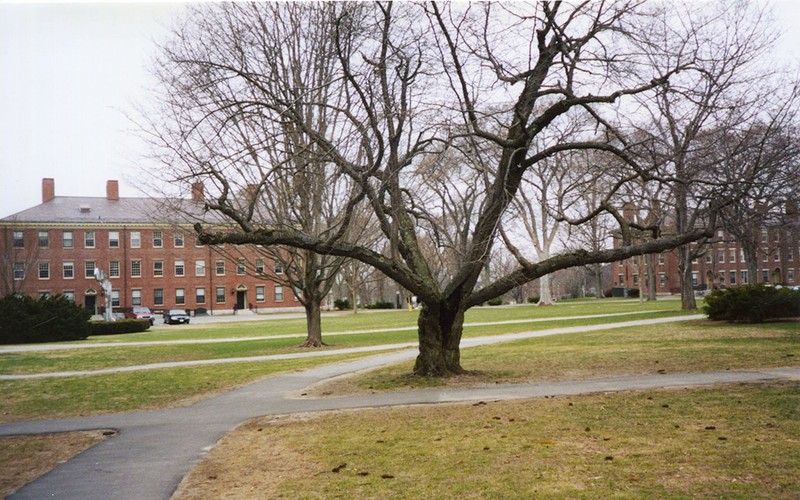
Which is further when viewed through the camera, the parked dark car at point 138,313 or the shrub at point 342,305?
the shrub at point 342,305

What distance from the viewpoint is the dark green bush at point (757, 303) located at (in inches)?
962

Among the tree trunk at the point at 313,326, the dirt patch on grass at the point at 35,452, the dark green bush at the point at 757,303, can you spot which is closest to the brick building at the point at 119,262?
A: the tree trunk at the point at 313,326

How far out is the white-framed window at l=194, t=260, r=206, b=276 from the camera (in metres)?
74.8

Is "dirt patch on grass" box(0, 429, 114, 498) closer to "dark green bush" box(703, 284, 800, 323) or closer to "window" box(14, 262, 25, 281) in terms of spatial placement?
"dark green bush" box(703, 284, 800, 323)

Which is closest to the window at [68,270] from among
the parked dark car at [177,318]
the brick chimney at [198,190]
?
the parked dark car at [177,318]

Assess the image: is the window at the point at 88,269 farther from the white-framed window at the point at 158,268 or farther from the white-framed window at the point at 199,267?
the white-framed window at the point at 199,267

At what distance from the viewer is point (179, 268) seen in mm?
74250

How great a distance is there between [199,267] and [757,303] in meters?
61.3

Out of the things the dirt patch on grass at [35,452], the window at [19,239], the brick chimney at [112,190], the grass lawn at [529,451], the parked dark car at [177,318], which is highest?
the brick chimney at [112,190]

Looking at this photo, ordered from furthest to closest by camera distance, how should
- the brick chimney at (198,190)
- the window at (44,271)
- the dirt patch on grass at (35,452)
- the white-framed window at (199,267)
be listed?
1. the white-framed window at (199,267)
2. the window at (44,271)
3. the brick chimney at (198,190)
4. the dirt patch on grass at (35,452)

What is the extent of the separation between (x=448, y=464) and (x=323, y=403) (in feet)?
16.9

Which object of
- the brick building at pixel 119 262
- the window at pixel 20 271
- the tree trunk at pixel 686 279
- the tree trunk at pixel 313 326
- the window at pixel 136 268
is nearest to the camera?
the tree trunk at pixel 313 326

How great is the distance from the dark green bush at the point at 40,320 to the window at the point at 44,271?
31687mm

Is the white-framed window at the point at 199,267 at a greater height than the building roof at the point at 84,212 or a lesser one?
lesser
